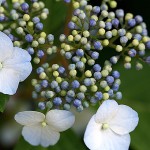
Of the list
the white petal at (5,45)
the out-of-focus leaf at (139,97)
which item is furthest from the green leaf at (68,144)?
the white petal at (5,45)

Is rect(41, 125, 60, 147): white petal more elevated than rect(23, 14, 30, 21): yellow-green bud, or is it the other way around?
rect(23, 14, 30, 21): yellow-green bud

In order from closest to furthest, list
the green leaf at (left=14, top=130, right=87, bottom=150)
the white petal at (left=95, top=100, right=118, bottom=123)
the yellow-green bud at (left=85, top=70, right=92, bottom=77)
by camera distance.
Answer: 1. the white petal at (left=95, top=100, right=118, bottom=123)
2. the yellow-green bud at (left=85, top=70, right=92, bottom=77)
3. the green leaf at (left=14, top=130, right=87, bottom=150)

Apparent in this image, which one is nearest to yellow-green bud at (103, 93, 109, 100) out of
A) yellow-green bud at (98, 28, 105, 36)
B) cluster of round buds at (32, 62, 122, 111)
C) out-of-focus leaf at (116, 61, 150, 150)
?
cluster of round buds at (32, 62, 122, 111)

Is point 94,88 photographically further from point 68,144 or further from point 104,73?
point 68,144

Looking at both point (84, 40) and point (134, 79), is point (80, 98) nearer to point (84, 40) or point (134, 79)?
point (84, 40)

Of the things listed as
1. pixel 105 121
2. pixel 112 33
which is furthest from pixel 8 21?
pixel 105 121

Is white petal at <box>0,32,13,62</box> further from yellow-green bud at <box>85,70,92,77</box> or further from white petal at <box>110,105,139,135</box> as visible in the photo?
white petal at <box>110,105,139,135</box>

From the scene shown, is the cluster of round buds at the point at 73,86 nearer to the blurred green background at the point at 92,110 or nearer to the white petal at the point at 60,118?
the white petal at the point at 60,118
